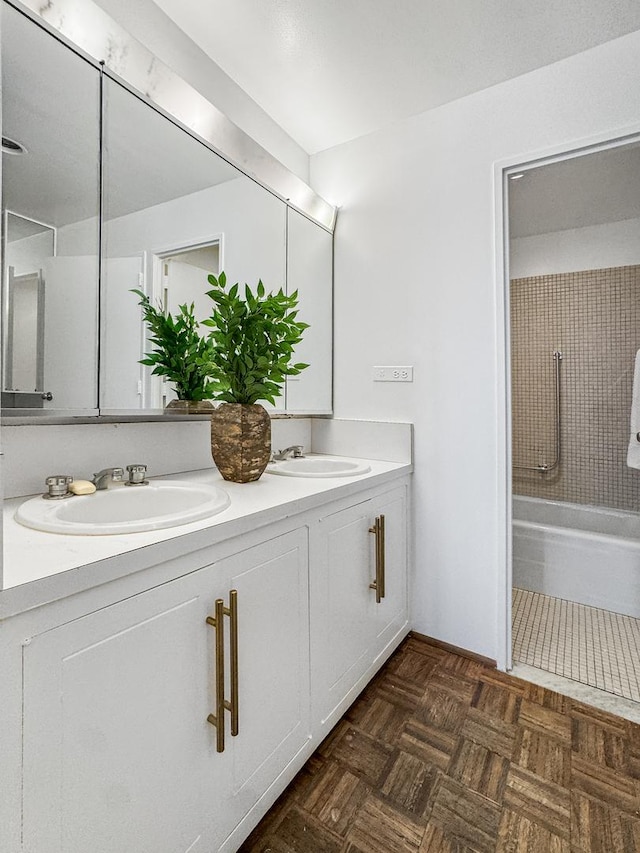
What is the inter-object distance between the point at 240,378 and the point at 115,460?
474 millimetres

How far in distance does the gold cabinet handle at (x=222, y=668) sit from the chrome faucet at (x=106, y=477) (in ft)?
1.67

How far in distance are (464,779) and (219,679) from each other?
83 centimetres

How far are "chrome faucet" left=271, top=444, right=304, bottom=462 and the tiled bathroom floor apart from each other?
127cm

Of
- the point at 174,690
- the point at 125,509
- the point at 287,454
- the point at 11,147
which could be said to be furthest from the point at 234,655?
the point at 11,147

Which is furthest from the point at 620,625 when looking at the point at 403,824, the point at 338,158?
the point at 338,158

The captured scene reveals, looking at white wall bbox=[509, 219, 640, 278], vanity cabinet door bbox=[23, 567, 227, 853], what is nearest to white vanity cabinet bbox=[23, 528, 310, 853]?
vanity cabinet door bbox=[23, 567, 227, 853]

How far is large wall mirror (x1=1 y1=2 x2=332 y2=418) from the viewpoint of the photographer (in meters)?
1.10

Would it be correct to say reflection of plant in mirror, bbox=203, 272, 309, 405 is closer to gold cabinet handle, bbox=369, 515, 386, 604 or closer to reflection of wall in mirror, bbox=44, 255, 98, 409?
reflection of wall in mirror, bbox=44, 255, 98, 409

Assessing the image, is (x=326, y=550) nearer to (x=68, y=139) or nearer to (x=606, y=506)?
(x=68, y=139)

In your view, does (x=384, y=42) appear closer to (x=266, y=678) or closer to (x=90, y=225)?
(x=90, y=225)

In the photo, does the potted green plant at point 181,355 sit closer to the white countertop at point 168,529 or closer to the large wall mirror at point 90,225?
the large wall mirror at point 90,225

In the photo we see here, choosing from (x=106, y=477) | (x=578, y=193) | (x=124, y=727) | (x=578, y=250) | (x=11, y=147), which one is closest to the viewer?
(x=124, y=727)

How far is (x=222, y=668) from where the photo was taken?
0.93 metres

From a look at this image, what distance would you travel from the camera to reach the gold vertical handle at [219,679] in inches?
36.3
